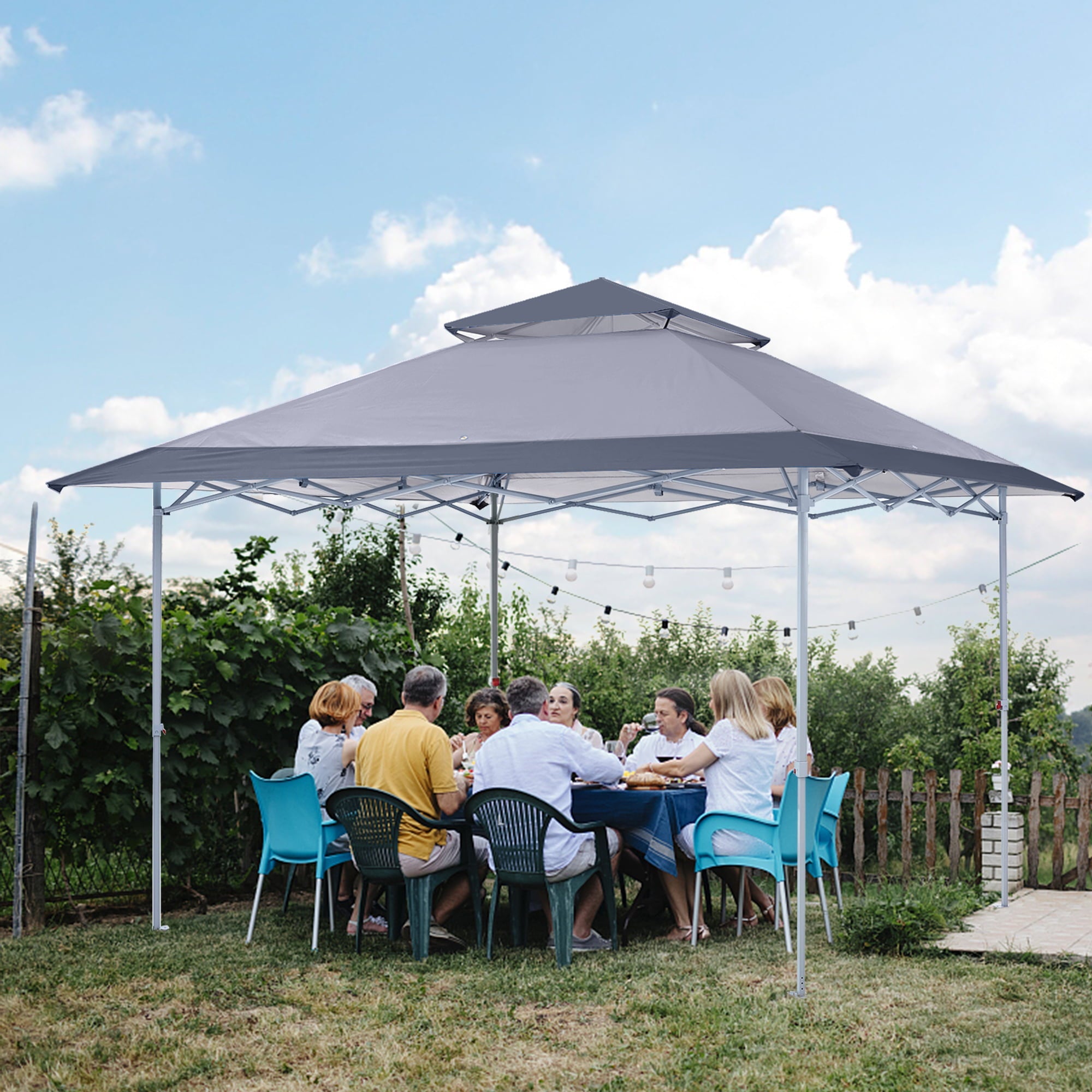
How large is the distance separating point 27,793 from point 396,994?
282 centimetres

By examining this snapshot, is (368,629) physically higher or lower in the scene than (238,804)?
higher

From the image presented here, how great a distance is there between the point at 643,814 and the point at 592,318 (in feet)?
10.9

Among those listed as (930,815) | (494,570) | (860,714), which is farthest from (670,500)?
(860,714)

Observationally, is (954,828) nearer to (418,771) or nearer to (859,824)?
(859,824)

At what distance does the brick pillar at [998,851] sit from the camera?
26.5 ft

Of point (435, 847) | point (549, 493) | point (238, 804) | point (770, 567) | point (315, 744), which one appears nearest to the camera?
point (435, 847)

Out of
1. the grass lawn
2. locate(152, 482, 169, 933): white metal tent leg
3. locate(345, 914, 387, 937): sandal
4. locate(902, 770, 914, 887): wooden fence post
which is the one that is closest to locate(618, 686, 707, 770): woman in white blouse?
the grass lawn

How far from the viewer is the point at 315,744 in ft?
21.1

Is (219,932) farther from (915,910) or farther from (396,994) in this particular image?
(915,910)

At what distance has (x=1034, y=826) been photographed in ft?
27.4

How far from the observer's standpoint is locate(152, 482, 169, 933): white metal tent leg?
673 centimetres

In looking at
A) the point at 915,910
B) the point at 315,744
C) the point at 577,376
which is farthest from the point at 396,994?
→ the point at 577,376

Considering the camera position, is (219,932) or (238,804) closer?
Result: (219,932)

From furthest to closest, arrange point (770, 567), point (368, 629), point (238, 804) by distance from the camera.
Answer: point (770, 567) < point (368, 629) < point (238, 804)
